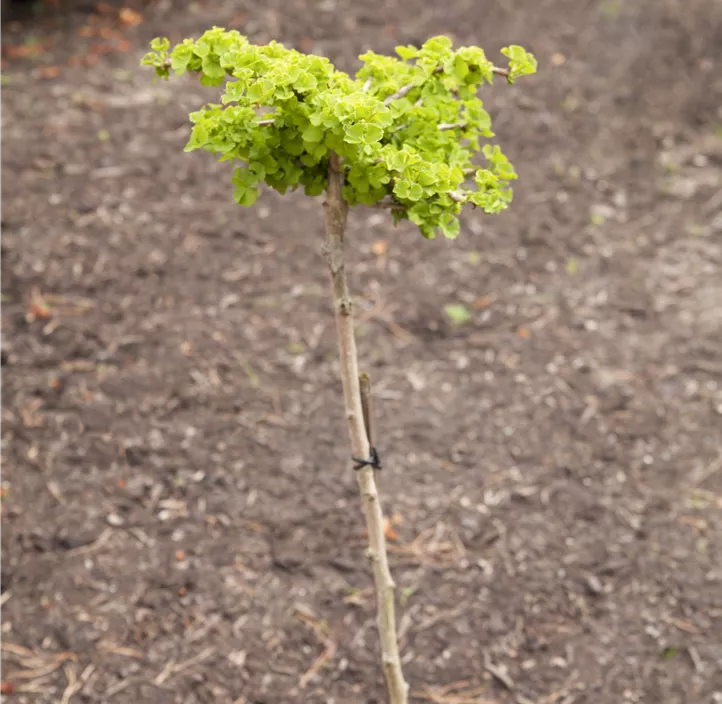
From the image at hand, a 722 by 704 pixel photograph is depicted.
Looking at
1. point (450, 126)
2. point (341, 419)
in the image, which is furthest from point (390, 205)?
point (341, 419)

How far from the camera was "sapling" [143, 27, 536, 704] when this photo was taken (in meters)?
1.64

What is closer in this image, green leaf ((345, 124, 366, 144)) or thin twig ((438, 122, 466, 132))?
green leaf ((345, 124, 366, 144))

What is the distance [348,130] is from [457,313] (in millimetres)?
2571

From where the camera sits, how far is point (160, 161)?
4742mm

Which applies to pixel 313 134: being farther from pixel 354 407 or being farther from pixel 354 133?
pixel 354 407

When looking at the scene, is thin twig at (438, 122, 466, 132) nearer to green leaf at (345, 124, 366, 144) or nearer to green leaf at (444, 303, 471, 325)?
green leaf at (345, 124, 366, 144)

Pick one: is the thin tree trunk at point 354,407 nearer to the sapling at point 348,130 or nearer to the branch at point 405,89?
the sapling at point 348,130

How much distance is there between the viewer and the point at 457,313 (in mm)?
4086

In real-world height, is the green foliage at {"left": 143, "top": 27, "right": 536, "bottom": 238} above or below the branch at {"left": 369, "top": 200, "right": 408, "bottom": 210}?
above

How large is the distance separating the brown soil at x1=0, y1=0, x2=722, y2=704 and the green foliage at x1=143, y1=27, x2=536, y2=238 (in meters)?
1.65

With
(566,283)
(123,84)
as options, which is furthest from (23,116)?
(566,283)

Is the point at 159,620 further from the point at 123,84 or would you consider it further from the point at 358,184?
the point at 123,84

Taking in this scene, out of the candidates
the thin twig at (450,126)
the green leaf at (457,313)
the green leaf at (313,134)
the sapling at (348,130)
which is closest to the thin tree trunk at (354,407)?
the sapling at (348,130)

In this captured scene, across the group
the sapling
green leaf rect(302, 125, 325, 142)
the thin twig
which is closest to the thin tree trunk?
the sapling
